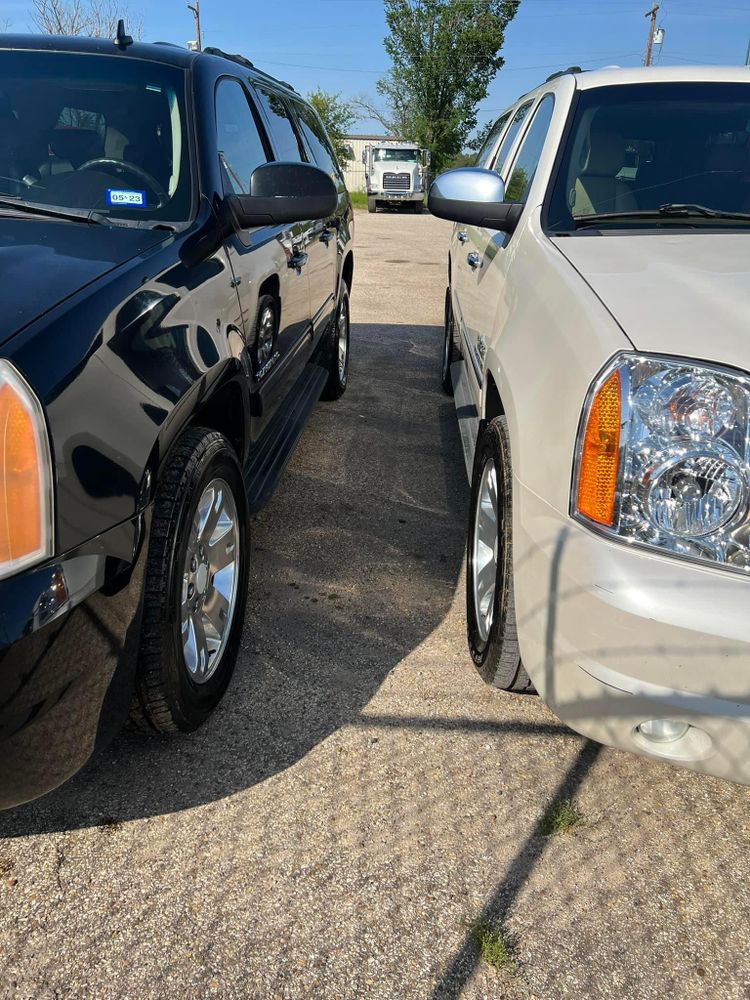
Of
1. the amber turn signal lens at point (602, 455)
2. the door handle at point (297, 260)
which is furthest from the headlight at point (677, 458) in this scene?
the door handle at point (297, 260)

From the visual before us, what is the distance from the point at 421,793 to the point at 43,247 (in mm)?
1759

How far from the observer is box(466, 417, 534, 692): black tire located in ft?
7.50

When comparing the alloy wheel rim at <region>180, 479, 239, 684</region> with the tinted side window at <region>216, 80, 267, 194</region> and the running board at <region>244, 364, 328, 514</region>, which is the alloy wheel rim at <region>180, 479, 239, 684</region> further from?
the tinted side window at <region>216, 80, 267, 194</region>

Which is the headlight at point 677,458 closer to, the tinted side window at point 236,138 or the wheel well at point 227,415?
the wheel well at point 227,415

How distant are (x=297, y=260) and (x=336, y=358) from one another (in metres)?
1.92

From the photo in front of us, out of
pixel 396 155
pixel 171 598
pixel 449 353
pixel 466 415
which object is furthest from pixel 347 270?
pixel 396 155

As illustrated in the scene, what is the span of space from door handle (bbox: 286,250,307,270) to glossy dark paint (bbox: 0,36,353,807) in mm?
984

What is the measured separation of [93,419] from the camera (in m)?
1.63

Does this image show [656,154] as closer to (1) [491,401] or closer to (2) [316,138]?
(1) [491,401]

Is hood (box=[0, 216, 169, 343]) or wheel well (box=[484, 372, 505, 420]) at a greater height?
hood (box=[0, 216, 169, 343])

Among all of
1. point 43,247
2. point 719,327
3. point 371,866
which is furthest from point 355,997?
point 43,247

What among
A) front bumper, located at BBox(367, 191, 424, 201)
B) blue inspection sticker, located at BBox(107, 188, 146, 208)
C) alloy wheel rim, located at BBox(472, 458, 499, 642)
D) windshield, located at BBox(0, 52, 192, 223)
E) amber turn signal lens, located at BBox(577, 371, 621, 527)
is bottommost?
alloy wheel rim, located at BBox(472, 458, 499, 642)

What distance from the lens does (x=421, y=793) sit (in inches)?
86.5

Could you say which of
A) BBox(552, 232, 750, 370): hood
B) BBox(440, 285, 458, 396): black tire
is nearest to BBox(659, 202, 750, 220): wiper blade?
BBox(552, 232, 750, 370): hood
